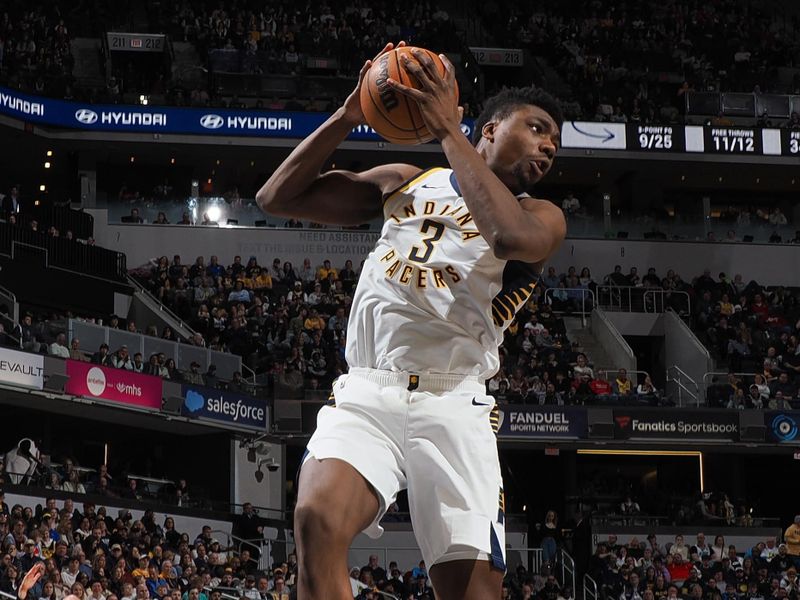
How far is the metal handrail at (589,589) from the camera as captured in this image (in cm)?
2434

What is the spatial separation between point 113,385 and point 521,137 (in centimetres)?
2121

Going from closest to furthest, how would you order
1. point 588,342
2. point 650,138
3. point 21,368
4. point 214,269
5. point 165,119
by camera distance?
1. point 21,368
2. point 214,269
3. point 588,342
4. point 165,119
5. point 650,138

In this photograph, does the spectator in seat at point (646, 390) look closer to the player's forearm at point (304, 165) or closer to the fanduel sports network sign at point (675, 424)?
the fanduel sports network sign at point (675, 424)

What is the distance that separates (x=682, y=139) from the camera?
1406 inches

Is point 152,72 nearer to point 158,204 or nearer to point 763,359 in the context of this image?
point 158,204

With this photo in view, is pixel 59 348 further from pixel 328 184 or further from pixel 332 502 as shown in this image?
pixel 332 502

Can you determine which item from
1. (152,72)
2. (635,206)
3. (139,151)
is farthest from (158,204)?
(635,206)

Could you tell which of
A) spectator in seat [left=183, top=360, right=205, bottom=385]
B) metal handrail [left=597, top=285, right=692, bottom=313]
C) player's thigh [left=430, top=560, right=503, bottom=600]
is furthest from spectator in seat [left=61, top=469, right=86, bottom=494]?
player's thigh [left=430, top=560, right=503, bottom=600]

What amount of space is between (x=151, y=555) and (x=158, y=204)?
1612cm

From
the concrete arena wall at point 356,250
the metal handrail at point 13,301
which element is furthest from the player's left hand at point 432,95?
the concrete arena wall at point 356,250

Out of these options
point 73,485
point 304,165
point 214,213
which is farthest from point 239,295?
point 304,165

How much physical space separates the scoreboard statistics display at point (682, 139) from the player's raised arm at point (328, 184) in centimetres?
3036

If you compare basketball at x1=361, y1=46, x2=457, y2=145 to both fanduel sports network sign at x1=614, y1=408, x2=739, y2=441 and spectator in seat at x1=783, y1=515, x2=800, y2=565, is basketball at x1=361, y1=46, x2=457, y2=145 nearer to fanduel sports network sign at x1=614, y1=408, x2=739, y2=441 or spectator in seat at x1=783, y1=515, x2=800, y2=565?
spectator in seat at x1=783, y1=515, x2=800, y2=565

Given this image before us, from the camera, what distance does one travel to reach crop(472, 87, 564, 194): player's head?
4.77 m
